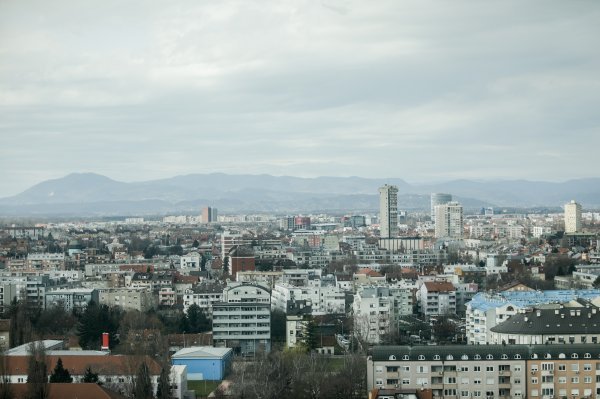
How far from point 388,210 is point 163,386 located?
51559 mm

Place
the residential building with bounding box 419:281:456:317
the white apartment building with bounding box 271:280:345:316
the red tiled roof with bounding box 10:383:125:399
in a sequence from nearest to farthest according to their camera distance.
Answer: the red tiled roof with bounding box 10:383:125:399 → the white apartment building with bounding box 271:280:345:316 → the residential building with bounding box 419:281:456:317

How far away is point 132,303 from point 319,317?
6.93m

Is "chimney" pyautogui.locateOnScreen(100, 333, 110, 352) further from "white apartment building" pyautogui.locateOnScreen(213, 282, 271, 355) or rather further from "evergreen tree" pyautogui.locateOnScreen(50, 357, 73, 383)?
"evergreen tree" pyautogui.locateOnScreen(50, 357, 73, 383)

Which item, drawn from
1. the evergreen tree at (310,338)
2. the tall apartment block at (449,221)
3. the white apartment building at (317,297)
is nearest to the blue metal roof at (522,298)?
the evergreen tree at (310,338)

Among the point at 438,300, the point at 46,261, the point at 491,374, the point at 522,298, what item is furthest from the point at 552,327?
the point at 46,261

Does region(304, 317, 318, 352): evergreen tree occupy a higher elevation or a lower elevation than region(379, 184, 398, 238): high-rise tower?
lower

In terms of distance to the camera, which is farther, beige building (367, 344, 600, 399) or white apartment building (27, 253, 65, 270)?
white apartment building (27, 253, 65, 270)

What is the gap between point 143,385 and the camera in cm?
1669

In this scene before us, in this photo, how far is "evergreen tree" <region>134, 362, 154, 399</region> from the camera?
1659cm

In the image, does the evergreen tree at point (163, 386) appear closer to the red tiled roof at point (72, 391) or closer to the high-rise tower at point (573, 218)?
the red tiled roof at point (72, 391)

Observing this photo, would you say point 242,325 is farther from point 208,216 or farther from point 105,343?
point 208,216

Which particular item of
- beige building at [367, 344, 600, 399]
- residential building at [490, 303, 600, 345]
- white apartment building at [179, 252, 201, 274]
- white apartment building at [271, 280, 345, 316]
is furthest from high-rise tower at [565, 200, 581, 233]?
beige building at [367, 344, 600, 399]

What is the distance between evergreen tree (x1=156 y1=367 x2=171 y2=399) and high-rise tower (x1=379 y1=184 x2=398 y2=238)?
48.5 m

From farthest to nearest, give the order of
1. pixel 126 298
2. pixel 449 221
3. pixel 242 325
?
pixel 449 221 < pixel 126 298 < pixel 242 325
